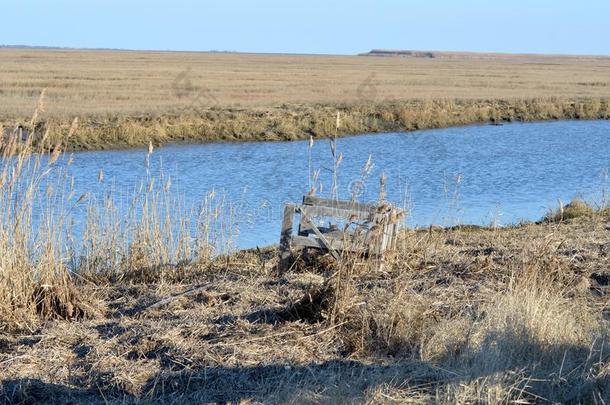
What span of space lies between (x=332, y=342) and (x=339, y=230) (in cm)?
214

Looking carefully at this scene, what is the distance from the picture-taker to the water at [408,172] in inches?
579

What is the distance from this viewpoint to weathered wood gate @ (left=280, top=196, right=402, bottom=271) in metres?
7.25

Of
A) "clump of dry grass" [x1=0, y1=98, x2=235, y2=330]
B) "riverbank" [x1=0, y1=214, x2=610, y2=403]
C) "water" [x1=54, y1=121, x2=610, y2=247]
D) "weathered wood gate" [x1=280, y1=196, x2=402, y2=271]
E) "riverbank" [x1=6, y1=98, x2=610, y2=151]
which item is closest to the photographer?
"riverbank" [x1=0, y1=214, x2=610, y2=403]

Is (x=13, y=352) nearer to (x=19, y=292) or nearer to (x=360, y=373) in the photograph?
(x=19, y=292)

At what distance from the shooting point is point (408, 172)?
20000mm

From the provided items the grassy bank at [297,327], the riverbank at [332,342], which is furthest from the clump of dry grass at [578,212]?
the riverbank at [332,342]

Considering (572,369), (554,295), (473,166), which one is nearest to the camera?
(572,369)

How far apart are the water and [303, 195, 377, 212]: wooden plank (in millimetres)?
3586

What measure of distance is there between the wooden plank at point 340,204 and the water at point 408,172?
3.59 m

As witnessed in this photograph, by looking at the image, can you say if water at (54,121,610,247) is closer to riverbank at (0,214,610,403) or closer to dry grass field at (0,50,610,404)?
dry grass field at (0,50,610,404)

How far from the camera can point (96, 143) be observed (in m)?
24.9

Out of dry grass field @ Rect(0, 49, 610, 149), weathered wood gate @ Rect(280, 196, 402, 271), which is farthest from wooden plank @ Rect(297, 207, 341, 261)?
dry grass field @ Rect(0, 49, 610, 149)

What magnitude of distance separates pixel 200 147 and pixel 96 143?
2991 mm

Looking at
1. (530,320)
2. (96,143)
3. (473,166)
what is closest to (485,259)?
(530,320)
